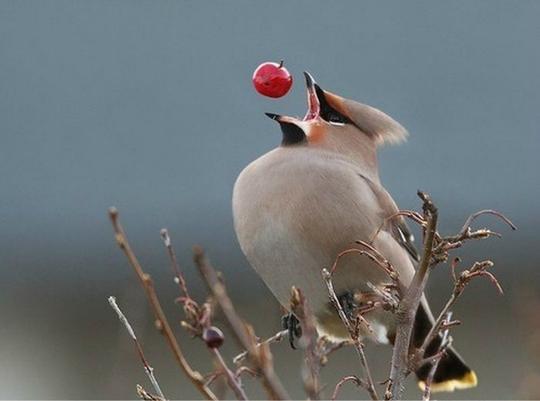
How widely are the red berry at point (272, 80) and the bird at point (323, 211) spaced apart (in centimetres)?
39

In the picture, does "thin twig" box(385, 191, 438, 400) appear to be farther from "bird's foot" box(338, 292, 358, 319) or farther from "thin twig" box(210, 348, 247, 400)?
"bird's foot" box(338, 292, 358, 319)

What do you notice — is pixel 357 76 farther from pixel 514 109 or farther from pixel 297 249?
pixel 297 249

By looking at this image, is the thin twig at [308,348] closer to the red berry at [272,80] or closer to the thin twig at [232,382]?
the thin twig at [232,382]

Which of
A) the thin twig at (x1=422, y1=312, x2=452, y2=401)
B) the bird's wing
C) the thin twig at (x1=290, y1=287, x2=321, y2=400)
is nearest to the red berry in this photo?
the bird's wing

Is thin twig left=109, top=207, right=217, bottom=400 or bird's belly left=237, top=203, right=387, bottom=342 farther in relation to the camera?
bird's belly left=237, top=203, right=387, bottom=342

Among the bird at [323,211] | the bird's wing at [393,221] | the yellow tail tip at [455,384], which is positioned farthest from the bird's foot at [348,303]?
the yellow tail tip at [455,384]

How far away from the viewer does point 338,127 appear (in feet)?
13.6

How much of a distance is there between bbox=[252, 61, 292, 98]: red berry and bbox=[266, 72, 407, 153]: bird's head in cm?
60

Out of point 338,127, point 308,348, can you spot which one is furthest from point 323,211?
point 308,348

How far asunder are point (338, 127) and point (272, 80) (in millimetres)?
695

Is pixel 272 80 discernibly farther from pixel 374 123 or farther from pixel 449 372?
pixel 449 372

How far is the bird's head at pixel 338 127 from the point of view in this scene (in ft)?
13.5

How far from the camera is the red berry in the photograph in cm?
346

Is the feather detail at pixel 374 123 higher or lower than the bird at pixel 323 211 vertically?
higher
